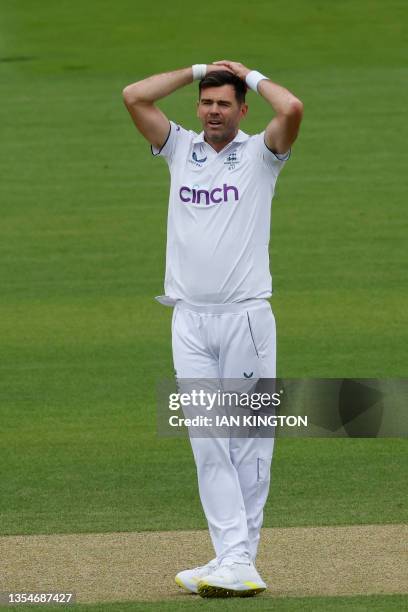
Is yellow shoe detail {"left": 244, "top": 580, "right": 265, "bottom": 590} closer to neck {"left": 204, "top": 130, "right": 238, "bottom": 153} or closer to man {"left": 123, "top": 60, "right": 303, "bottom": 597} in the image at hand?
man {"left": 123, "top": 60, "right": 303, "bottom": 597}

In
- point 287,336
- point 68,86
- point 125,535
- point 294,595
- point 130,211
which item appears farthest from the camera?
point 68,86

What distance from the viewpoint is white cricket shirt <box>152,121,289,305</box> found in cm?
729

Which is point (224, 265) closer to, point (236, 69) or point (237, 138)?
point (237, 138)

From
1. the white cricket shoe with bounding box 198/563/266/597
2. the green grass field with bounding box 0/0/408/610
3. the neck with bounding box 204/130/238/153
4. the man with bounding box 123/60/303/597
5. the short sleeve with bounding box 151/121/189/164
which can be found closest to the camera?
the white cricket shoe with bounding box 198/563/266/597

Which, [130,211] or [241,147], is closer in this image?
[241,147]

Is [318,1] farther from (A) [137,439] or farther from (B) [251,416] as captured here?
(B) [251,416]

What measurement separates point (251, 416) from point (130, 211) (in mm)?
11520

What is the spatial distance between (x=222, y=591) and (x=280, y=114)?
220cm

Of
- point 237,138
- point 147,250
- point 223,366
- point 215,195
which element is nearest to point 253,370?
point 223,366

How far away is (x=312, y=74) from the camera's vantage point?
82.7 feet

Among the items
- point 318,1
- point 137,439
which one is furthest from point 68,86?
point 137,439

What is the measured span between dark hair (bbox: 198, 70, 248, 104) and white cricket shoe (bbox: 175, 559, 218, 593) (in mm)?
2172

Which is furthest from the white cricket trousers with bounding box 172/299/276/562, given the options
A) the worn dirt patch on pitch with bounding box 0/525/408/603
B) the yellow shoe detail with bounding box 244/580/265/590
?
the worn dirt patch on pitch with bounding box 0/525/408/603

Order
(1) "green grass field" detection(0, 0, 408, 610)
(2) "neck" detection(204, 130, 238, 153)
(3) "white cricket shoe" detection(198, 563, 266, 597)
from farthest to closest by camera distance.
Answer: (1) "green grass field" detection(0, 0, 408, 610) < (2) "neck" detection(204, 130, 238, 153) < (3) "white cricket shoe" detection(198, 563, 266, 597)
